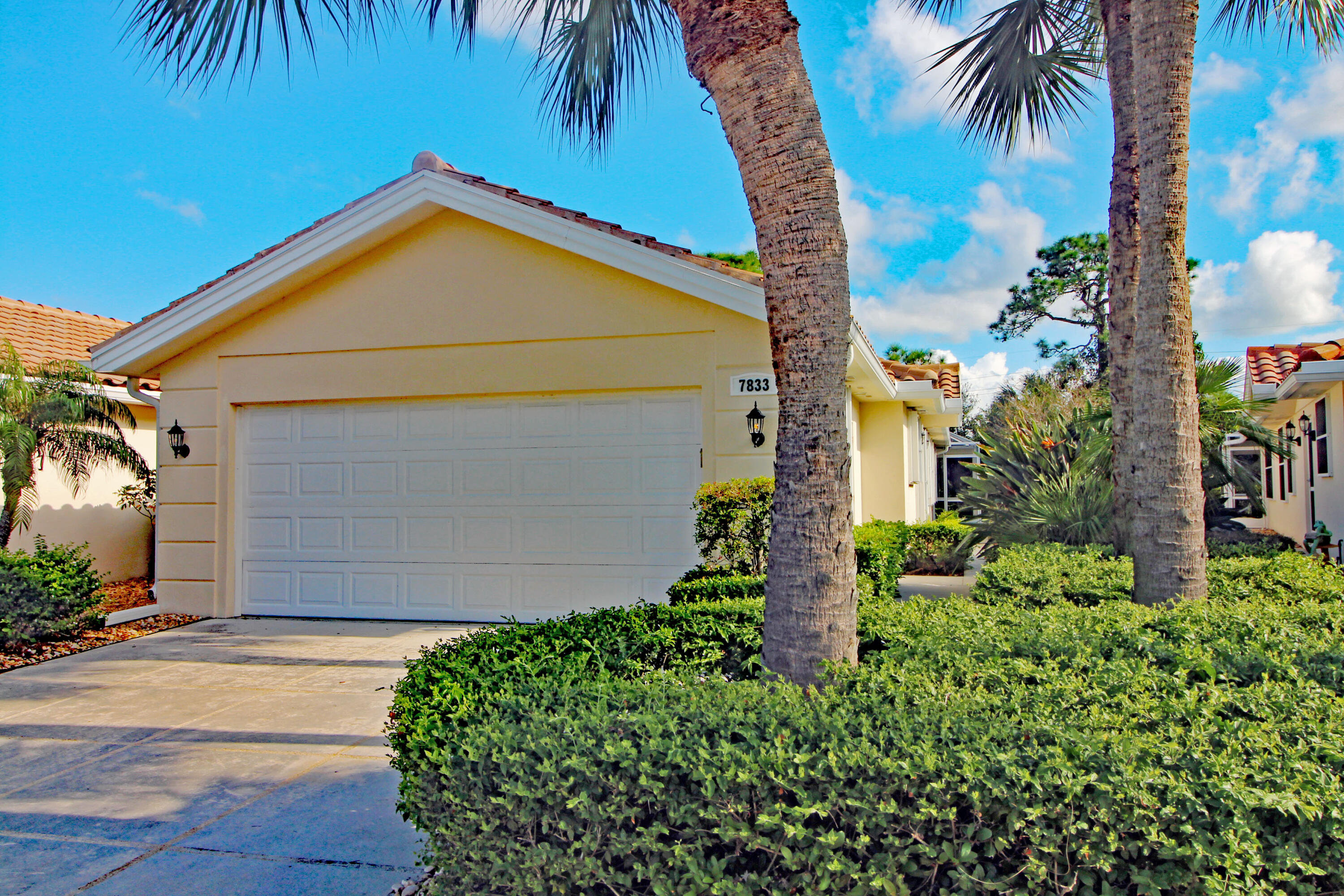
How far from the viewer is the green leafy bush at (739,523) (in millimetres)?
7160

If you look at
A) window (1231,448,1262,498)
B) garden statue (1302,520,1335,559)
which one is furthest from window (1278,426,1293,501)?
garden statue (1302,520,1335,559)

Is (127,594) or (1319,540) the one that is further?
(1319,540)

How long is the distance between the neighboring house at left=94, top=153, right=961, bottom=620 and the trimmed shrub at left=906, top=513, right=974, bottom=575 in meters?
4.98

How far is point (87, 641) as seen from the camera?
830 cm

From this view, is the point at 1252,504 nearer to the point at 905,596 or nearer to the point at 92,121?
the point at 905,596

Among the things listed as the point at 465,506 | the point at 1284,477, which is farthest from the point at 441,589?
the point at 1284,477

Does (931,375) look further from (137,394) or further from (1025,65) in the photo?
(137,394)

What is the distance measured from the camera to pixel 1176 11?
5.49 meters

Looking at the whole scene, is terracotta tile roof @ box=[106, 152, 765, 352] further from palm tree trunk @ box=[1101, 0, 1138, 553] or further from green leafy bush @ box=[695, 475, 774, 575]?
palm tree trunk @ box=[1101, 0, 1138, 553]

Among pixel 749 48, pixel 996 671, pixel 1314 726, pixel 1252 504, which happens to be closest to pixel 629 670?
pixel 996 671

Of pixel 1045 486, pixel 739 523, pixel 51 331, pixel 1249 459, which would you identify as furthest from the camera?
pixel 1249 459

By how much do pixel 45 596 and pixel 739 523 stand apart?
6720 millimetres

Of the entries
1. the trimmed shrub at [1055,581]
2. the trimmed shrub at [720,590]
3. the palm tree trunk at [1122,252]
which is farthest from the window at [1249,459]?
the trimmed shrub at [720,590]

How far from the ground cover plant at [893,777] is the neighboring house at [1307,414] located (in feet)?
29.1
